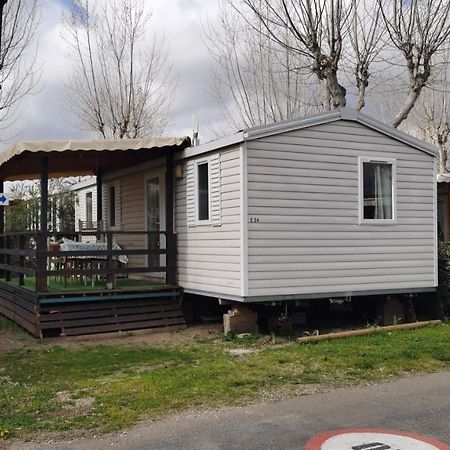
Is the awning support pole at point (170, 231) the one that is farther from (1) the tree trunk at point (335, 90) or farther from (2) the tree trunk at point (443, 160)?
(2) the tree trunk at point (443, 160)

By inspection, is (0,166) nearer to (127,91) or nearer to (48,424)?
(48,424)

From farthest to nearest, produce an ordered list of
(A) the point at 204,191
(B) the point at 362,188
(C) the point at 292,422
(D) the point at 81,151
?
(A) the point at 204,191
(B) the point at 362,188
(D) the point at 81,151
(C) the point at 292,422

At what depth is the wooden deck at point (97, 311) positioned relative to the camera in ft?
32.3

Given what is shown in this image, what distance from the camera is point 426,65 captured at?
14.7 meters

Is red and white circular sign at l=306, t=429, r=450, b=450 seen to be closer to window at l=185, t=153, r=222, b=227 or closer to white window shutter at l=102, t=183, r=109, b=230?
window at l=185, t=153, r=222, b=227

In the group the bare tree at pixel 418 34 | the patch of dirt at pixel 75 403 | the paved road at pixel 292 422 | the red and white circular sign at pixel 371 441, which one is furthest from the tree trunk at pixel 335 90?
the red and white circular sign at pixel 371 441

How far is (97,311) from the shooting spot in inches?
401

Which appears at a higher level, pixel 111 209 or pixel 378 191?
pixel 378 191

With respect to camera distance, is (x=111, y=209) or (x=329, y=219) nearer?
A: (x=329, y=219)

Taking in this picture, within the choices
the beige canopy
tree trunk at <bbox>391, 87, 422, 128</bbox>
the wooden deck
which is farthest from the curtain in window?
tree trunk at <bbox>391, 87, 422, 128</bbox>

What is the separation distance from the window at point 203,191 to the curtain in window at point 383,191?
2.92 meters

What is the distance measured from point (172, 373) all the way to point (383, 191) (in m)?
5.45

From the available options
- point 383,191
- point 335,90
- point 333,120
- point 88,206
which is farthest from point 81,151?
point 88,206

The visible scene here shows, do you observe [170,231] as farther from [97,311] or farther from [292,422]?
[292,422]
